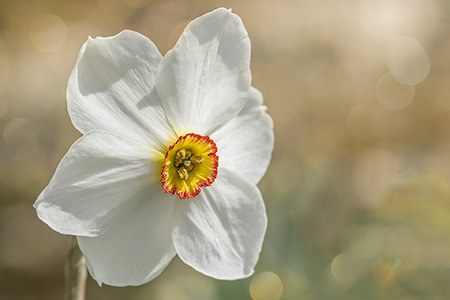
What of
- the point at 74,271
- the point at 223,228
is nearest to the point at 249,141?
the point at 223,228

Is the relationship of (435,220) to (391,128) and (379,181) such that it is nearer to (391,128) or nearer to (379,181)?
(379,181)

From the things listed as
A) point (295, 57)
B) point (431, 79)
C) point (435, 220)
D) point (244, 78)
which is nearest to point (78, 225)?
point (244, 78)

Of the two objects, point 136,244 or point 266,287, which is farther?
point 266,287

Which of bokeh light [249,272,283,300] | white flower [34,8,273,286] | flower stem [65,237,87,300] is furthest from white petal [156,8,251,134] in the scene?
bokeh light [249,272,283,300]

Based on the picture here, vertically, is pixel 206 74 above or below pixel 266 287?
above

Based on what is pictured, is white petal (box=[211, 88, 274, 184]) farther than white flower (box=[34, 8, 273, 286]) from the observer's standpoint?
Yes

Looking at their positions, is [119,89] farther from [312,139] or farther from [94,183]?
[312,139]

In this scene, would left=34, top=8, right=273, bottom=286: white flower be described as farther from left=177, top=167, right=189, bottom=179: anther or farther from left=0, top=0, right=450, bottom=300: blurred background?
left=0, top=0, right=450, bottom=300: blurred background
